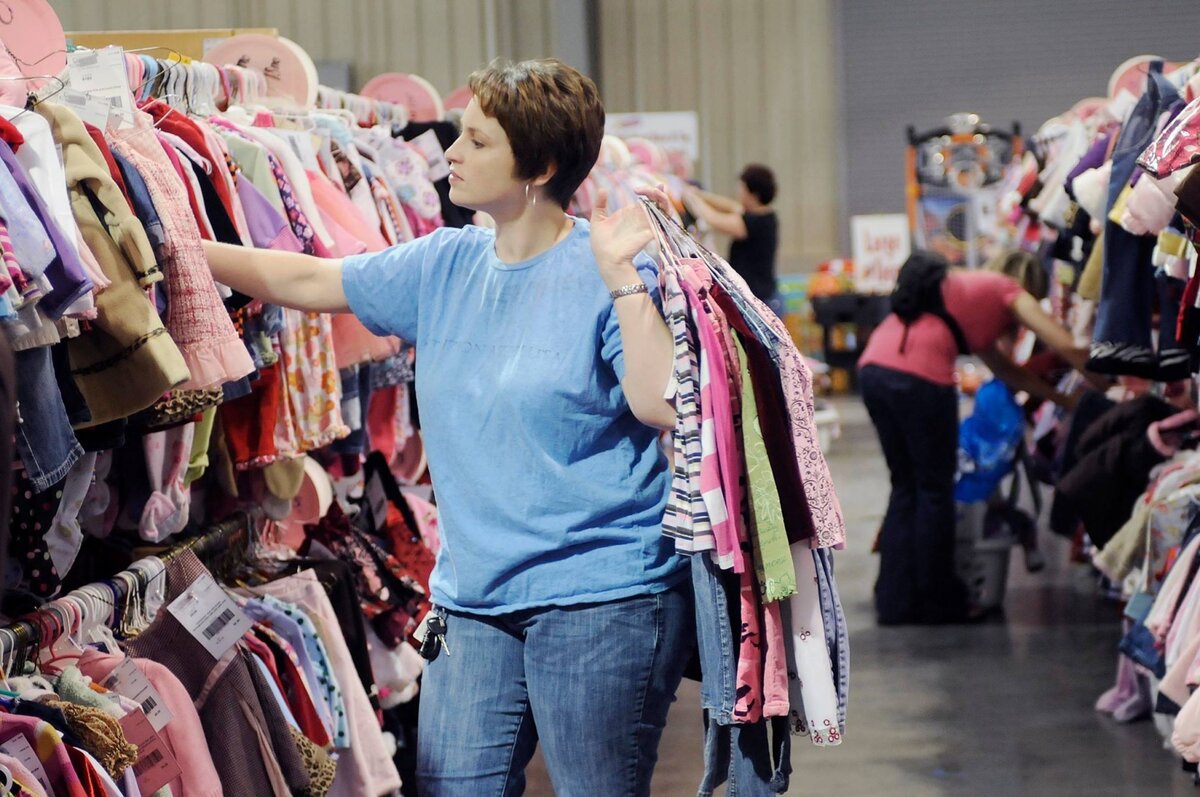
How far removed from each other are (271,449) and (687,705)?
2.64 meters

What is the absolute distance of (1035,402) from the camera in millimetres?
7414

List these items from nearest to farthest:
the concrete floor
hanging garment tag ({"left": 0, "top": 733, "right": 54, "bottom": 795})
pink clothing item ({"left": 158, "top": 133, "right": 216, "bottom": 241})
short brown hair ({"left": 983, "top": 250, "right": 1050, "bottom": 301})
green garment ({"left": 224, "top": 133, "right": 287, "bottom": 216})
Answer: hanging garment tag ({"left": 0, "top": 733, "right": 54, "bottom": 795}), pink clothing item ({"left": 158, "top": 133, "right": 216, "bottom": 241}), green garment ({"left": 224, "top": 133, "right": 287, "bottom": 216}), the concrete floor, short brown hair ({"left": 983, "top": 250, "right": 1050, "bottom": 301})

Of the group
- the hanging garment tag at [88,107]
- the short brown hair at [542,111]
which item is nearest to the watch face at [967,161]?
the short brown hair at [542,111]

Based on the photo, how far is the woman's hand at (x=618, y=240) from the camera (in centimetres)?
234

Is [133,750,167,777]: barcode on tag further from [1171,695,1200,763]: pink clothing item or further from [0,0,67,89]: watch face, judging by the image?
[1171,695,1200,763]: pink clothing item

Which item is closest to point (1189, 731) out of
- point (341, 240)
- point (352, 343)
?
point (352, 343)

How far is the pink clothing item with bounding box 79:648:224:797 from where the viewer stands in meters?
2.72

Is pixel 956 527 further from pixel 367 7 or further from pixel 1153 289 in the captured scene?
pixel 367 7

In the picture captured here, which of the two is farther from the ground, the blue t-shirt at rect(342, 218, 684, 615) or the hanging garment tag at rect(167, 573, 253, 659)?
the blue t-shirt at rect(342, 218, 684, 615)

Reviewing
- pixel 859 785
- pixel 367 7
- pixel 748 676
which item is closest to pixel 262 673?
pixel 748 676

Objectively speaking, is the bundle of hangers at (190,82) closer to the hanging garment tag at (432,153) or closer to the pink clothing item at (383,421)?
the hanging garment tag at (432,153)

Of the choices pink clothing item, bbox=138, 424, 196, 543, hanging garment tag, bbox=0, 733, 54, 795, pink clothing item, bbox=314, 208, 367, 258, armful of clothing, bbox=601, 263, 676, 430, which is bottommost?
hanging garment tag, bbox=0, 733, 54, 795

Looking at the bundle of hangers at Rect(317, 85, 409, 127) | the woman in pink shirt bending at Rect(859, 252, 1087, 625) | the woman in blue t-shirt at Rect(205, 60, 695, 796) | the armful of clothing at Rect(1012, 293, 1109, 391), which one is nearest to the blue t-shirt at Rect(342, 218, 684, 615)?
the woman in blue t-shirt at Rect(205, 60, 695, 796)

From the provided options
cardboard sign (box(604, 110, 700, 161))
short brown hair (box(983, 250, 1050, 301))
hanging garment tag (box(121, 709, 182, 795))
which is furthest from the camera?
cardboard sign (box(604, 110, 700, 161))
